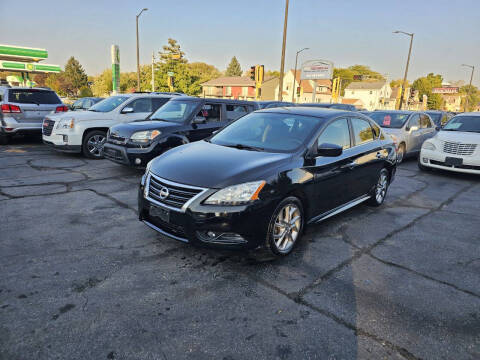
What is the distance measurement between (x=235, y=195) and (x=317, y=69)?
39.5m

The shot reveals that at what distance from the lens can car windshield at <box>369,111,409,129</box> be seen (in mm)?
10634

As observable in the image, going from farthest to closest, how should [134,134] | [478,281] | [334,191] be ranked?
1. [134,134]
2. [334,191]
3. [478,281]

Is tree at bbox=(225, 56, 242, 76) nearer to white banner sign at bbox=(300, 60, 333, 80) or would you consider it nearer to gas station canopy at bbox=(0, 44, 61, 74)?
gas station canopy at bbox=(0, 44, 61, 74)

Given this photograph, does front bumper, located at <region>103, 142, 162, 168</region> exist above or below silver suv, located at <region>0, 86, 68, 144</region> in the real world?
below

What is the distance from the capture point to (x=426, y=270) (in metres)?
3.64

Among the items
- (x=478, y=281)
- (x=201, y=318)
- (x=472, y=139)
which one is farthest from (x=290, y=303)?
(x=472, y=139)

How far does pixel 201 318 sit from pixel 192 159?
1.78m

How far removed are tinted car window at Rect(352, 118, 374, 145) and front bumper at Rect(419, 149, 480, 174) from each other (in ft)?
14.5

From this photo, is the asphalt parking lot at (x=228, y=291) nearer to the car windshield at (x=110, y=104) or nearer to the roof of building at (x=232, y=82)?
the car windshield at (x=110, y=104)

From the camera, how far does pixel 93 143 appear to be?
898 centimetres

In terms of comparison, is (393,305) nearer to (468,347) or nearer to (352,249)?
(468,347)

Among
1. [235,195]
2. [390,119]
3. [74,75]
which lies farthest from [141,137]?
[74,75]

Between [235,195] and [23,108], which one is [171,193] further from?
[23,108]

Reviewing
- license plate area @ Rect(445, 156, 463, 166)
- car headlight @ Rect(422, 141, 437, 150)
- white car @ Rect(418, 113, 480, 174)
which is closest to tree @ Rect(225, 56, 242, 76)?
white car @ Rect(418, 113, 480, 174)
